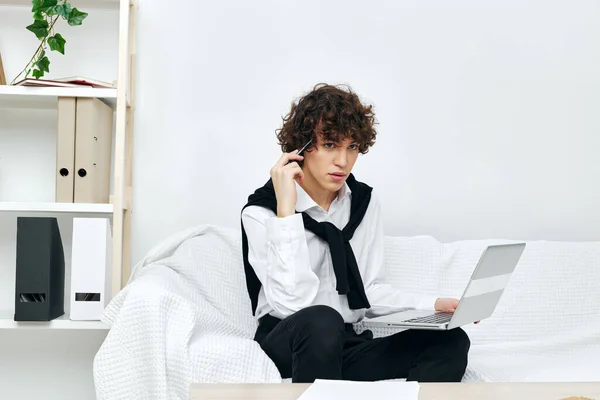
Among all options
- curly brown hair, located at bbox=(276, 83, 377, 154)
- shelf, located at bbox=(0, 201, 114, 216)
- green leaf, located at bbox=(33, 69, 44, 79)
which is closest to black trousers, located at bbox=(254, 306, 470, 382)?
curly brown hair, located at bbox=(276, 83, 377, 154)

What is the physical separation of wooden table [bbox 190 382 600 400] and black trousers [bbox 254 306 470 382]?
37cm

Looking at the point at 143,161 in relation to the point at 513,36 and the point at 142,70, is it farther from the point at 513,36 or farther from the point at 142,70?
the point at 513,36

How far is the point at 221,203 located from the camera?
8.19 feet

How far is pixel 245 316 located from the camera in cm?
205

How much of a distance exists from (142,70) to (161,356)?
116cm

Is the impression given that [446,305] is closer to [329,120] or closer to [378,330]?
[378,330]

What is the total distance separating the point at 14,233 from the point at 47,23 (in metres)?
0.69

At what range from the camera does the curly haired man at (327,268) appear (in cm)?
151

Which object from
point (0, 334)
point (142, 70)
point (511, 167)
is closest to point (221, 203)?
point (142, 70)

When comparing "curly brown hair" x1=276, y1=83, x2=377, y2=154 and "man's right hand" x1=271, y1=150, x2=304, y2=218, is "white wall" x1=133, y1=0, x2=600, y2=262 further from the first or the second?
"man's right hand" x1=271, y1=150, x2=304, y2=218

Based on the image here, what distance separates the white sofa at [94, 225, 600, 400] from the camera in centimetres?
166

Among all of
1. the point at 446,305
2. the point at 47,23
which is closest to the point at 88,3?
the point at 47,23

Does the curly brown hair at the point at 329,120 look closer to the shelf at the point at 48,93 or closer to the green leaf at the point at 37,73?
the shelf at the point at 48,93

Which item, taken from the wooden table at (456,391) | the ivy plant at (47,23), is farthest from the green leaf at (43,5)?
the wooden table at (456,391)
